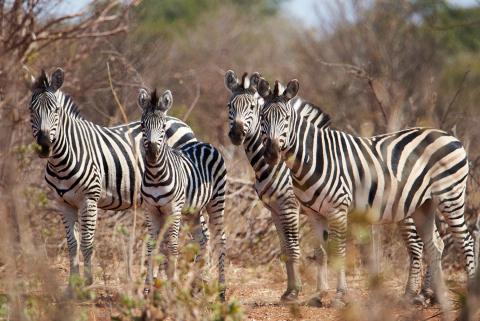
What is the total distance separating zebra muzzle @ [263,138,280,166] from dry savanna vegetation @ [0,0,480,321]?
108cm

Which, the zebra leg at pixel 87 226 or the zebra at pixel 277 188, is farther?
the zebra leg at pixel 87 226

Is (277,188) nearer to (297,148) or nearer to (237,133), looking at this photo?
(297,148)

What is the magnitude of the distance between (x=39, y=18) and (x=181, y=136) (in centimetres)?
295

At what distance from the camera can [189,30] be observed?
124ft

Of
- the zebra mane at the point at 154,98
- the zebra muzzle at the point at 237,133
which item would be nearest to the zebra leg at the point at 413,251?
the zebra muzzle at the point at 237,133

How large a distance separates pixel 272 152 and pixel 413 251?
2.01m

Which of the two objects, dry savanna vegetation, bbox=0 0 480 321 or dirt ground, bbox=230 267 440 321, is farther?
dirt ground, bbox=230 267 440 321

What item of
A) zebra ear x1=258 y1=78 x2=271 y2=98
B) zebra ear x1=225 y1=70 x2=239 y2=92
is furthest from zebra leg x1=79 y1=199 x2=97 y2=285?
zebra ear x1=258 y1=78 x2=271 y2=98

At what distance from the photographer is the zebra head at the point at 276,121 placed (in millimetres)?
8398

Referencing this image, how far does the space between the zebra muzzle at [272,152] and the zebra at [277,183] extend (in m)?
0.45

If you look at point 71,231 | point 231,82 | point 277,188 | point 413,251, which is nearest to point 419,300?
point 413,251

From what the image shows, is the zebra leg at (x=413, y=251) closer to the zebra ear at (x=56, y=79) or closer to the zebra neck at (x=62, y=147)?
the zebra neck at (x=62, y=147)

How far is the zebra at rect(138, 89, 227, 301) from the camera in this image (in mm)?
8539

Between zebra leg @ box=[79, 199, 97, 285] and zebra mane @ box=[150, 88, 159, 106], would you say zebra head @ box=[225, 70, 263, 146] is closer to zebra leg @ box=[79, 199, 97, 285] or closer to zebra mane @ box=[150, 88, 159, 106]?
zebra mane @ box=[150, 88, 159, 106]
